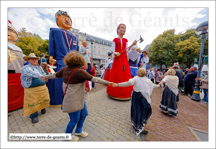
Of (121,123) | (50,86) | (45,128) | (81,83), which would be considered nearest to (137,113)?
(121,123)

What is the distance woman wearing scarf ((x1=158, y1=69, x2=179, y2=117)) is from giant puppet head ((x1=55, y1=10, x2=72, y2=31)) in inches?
168

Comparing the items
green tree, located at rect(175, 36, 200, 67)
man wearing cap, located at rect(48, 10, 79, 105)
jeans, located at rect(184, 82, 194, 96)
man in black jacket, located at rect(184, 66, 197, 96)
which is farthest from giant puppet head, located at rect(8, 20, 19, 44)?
green tree, located at rect(175, 36, 200, 67)

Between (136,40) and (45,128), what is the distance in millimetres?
4142

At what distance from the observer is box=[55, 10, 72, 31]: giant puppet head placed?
2906mm

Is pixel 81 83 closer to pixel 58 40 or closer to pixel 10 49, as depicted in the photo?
pixel 58 40

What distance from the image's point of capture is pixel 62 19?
2.95 meters

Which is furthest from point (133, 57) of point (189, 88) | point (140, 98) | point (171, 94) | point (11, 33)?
point (11, 33)

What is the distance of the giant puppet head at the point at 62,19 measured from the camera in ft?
9.54

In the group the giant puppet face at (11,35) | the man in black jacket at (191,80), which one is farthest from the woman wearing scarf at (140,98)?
the man in black jacket at (191,80)

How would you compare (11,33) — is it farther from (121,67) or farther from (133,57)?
(133,57)

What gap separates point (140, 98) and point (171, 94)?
184cm

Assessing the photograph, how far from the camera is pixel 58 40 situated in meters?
2.90

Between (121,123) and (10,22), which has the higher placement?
(10,22)
